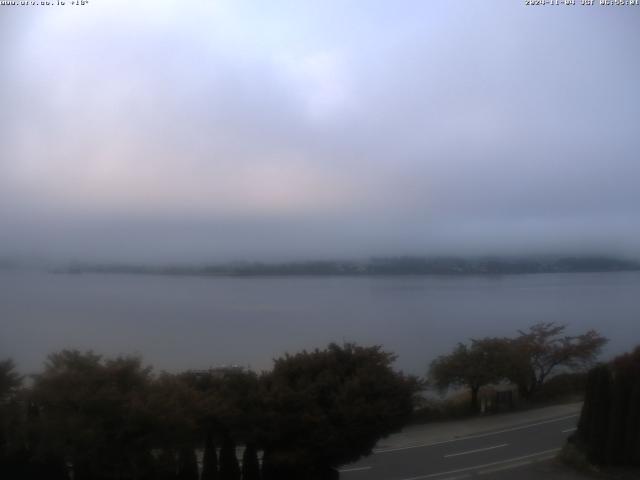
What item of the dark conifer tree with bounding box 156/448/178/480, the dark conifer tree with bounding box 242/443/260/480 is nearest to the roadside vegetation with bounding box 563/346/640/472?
the dark conifer tree with bounding box 242/443/260/480

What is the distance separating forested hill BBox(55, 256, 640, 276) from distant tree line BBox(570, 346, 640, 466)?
46.5 feet

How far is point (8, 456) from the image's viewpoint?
11031 mm

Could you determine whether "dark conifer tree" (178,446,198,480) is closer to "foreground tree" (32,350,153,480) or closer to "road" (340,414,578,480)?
"foreground tree" (32,350,153,480)

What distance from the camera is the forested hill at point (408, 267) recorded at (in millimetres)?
26062

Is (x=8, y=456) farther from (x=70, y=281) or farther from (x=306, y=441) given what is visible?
(x=70, y=281)

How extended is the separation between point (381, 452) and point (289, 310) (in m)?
11.9

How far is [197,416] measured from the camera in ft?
38.4

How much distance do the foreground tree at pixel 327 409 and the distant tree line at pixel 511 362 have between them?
40.8 ft

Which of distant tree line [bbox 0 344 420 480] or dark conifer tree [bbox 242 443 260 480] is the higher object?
distant tree line [bbox 0 344 420 480]

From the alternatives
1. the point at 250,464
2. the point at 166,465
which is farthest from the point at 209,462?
the point at 166,465

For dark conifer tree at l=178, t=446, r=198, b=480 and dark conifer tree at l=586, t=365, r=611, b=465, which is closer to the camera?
dark conifer tree at l=178, t=446, r=198, b=480

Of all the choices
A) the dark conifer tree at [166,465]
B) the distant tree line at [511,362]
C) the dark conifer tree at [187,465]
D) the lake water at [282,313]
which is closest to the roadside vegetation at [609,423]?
the lake water at [282,313]

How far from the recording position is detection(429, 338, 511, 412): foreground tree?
25.8 metres

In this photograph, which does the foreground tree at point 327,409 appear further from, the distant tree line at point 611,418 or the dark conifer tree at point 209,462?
the distant tree line at point 611,418
